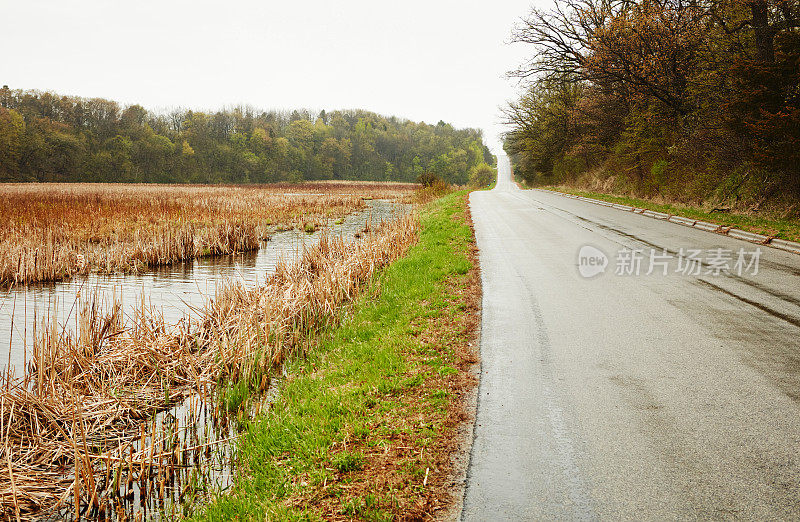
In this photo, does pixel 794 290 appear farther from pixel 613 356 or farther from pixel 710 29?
pixel 710 29

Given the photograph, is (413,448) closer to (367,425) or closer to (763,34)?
(367,425)

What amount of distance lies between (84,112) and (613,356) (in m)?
99.2

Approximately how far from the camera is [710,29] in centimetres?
1730

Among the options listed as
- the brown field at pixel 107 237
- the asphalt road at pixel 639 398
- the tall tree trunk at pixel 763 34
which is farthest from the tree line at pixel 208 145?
the asphalt road at pixel 639 398

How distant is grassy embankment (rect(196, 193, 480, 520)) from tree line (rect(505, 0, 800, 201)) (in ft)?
40.2

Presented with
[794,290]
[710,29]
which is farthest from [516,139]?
Result: [794,290]

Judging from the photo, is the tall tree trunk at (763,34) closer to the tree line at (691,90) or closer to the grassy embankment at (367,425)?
the tree line at (691,90)

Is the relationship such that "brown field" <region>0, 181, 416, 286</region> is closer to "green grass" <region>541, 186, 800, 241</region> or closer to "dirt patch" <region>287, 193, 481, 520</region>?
"dirt patch" <region>287, 193, 481, 520</region>

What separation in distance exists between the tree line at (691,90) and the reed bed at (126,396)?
13.7 m

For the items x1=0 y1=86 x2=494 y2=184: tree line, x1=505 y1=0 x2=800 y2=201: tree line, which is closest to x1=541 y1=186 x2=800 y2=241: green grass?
x1=505 y1=0 x2=800 y2=201: tree line

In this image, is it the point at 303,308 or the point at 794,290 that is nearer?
the point at 794,290

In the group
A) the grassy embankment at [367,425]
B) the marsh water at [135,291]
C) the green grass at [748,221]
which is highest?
the green grass at [748,221]

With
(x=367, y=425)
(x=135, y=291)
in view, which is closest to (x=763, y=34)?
(x=367, y=425)

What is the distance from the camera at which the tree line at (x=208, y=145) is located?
6800 centimetres
